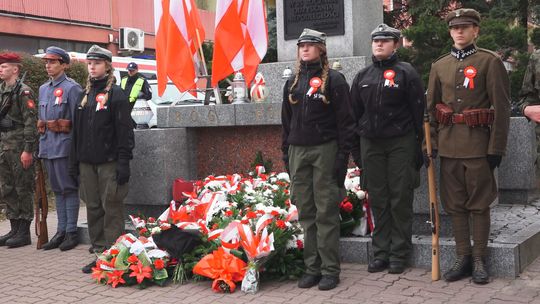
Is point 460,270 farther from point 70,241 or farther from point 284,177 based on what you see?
point 70,241

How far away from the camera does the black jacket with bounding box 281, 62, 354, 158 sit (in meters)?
5.20

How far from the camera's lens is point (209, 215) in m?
6.08

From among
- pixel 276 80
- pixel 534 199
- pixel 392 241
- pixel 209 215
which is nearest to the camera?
pixel 392 241

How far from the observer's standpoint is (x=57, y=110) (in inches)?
281

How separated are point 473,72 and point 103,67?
3.35 metres

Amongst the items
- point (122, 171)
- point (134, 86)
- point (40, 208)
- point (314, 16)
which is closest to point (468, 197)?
point (122, 171)

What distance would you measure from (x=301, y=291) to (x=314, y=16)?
3.86 metres

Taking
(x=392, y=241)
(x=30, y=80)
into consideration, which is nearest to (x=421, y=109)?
(x=392, y=241)

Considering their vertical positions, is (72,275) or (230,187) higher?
(230,187)

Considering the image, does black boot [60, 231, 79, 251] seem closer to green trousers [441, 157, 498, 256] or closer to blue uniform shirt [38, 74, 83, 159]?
blue uniform shirt [38, 74, 83, 159]

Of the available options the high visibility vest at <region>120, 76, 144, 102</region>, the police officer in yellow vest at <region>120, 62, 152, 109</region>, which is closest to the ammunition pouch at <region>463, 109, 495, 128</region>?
the police officer in yellow vest at <region>120, 62, 152, 109</region>

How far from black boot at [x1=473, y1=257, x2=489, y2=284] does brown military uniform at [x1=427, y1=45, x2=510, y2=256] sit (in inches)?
2.1

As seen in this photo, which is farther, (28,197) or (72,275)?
(28,197)

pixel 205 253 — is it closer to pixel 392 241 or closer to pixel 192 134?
pixel 392 241
